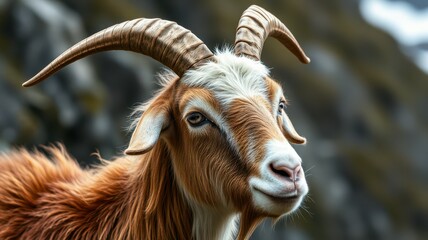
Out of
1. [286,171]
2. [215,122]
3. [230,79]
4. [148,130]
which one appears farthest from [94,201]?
[286,171]

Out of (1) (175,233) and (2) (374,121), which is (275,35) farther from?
(2) (374,121)

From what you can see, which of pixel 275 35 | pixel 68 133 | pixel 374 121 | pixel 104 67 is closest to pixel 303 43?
pixel 374 121

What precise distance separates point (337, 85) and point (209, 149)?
4778 centimetres

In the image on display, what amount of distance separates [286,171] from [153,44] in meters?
2.14

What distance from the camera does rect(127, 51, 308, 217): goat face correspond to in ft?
27.3

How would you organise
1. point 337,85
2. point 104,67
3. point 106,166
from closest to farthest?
point 106,166 → point 104,67 → point 337,85

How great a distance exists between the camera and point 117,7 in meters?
42.2

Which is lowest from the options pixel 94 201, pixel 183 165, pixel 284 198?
pixel 94 201

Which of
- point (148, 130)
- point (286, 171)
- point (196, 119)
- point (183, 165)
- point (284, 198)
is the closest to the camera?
point (286, 171)

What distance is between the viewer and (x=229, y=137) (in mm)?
8797

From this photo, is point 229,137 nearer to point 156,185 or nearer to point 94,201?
point 156,185

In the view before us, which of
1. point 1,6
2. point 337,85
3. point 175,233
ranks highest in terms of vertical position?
point 175,233

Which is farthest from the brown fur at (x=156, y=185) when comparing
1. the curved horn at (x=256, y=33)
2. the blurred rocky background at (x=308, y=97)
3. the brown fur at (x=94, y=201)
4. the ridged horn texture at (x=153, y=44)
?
the blurred rocky background at (x=308, y=97)

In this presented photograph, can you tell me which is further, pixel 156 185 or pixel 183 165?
pixel 156 185
